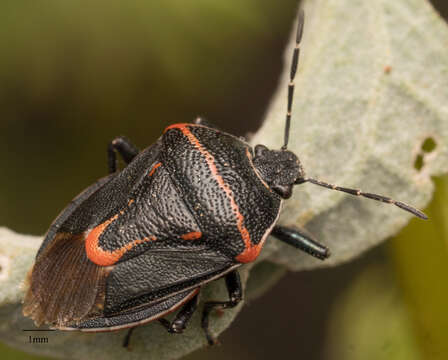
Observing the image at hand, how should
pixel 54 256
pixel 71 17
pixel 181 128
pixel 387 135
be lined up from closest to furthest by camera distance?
pixel 54 256 < pixel 181 128 < pixel 387 135 < pixel 71 17

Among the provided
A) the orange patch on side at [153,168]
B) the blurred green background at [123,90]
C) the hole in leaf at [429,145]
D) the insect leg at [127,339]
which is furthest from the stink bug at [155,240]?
the blurred green background at [123,90]

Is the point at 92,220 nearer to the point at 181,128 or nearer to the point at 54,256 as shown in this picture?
the point at 54,256

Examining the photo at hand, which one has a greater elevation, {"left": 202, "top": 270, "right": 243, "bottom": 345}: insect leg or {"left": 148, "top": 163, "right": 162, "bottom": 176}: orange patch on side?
{"left": 148, "top": 163, "right": 162, "bottom": 176}: orange patch on side

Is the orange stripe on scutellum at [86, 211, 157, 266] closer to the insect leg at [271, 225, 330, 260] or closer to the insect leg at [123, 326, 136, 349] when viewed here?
the insect leg at [123, 326, 136, 349]

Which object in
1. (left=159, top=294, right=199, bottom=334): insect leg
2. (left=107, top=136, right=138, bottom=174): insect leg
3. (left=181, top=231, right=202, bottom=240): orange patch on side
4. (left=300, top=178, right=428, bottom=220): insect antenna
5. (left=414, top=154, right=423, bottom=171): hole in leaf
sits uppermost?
(left=414, top=154, right=423, bottom=171): hole in leaf

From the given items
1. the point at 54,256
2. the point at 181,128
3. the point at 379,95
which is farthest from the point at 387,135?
the point at 54,256

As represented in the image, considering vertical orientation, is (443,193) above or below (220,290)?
above

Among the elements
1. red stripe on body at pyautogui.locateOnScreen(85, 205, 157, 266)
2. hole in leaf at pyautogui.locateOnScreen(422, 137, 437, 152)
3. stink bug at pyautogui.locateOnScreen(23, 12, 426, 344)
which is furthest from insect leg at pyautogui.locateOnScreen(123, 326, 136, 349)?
hole in leaf at pyautogui.locateOnScreen(422, 137, 437, 152)

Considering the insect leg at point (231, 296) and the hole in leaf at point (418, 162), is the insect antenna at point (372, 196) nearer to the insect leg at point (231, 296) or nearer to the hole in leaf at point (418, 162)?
the hole in leaf at point (418, 162)
